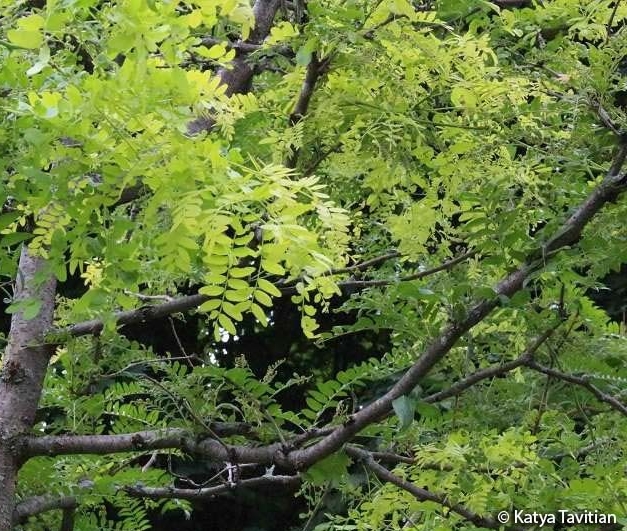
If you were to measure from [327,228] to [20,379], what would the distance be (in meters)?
1.27

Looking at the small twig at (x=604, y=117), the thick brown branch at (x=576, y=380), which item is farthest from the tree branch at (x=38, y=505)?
the small twig at (x=604, y=117)

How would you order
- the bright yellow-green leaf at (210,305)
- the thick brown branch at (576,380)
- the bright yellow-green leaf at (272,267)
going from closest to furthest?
the bright yellow-green leaf at (272,267) → the bright yellow-green leaf at (210,305) → the thick brown branch at (576,380)

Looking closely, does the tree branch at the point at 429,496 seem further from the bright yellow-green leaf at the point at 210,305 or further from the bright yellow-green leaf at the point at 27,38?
the bright yellow-green leaf at the point at 27,38

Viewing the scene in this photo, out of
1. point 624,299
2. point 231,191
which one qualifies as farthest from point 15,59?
point 624,299

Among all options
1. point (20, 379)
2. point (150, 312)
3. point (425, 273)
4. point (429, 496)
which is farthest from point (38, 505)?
point (425, 273)

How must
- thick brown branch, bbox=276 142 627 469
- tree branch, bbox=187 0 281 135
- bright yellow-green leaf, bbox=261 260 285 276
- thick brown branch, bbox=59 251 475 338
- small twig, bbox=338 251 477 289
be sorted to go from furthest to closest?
tree branch, bbox=187 0 281 135 → thick brown branch, bbox=59 251 475 338 → small twig, bbox=338 251 477 289 → thick brown branch, bbox=276 142 627 469 → bright yellow-green leaf, bbox=261 260 285 276

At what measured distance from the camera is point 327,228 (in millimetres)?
2203

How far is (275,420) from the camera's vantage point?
2.65 m

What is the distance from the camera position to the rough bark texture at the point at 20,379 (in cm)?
283

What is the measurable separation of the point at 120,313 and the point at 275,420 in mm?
664

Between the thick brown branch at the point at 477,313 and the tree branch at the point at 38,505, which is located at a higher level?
the thick brown branch at the point at 477,313

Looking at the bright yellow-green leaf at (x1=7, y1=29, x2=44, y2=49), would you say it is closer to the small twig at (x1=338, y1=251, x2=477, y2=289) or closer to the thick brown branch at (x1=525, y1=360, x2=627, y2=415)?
the small twig at (x1=338, y1=251, x2=477, y2=289)

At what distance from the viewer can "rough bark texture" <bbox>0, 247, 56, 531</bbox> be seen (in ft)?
9.29

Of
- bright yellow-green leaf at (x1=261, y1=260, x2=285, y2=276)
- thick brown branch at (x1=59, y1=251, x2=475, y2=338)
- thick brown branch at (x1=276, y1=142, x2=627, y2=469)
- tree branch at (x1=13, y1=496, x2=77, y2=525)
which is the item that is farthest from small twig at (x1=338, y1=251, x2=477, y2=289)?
tree branch at (x1=13, y1=496, x2=77, y2=525)
